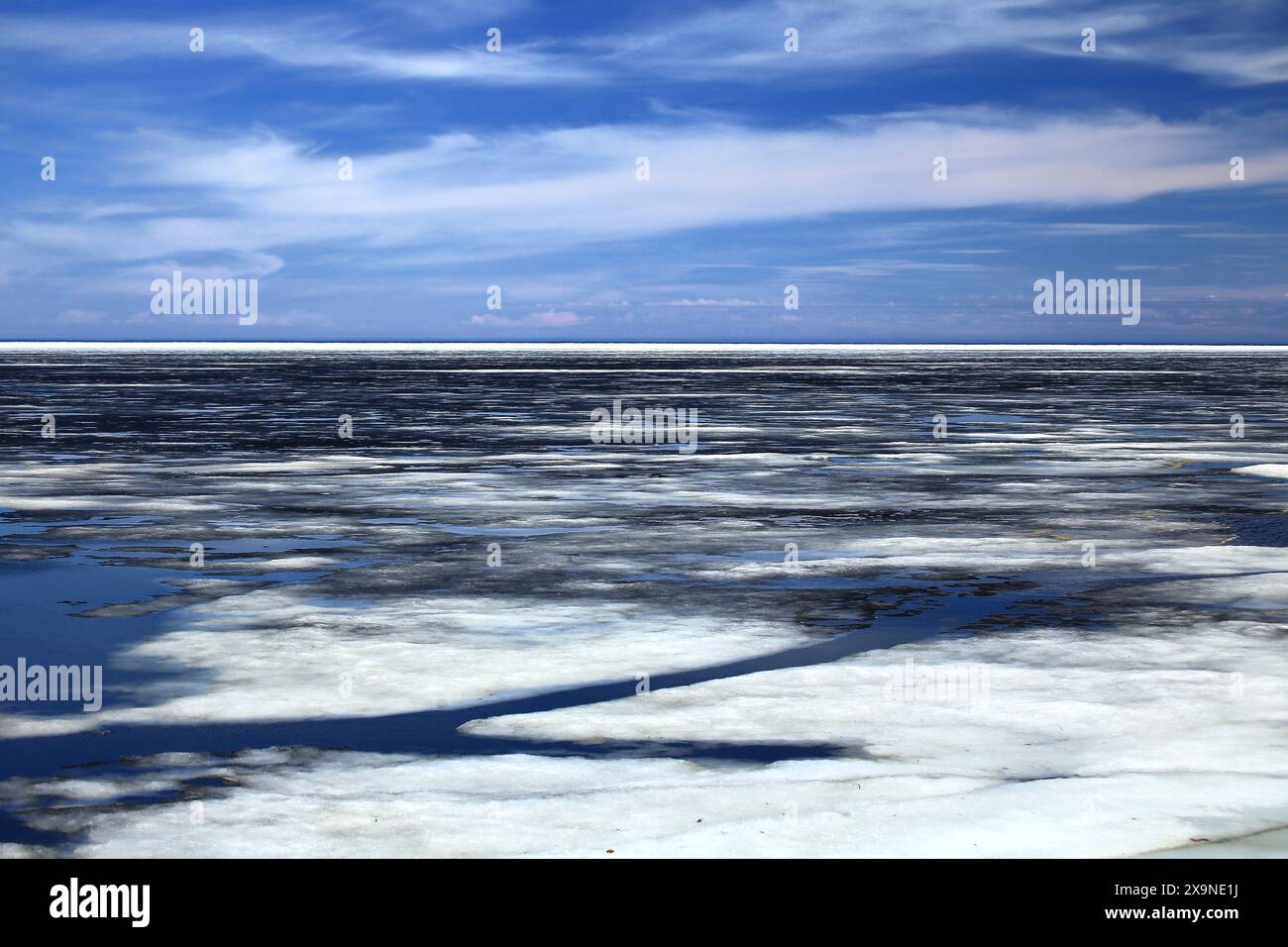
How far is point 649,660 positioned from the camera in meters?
7.66

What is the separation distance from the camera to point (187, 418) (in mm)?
29469

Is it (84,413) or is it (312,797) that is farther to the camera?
(84,413)

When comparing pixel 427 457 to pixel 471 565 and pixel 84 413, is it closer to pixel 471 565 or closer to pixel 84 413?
pixel 471 565

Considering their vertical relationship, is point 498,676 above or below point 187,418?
below

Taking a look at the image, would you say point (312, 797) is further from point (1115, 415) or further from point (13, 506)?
point (1115, 415)

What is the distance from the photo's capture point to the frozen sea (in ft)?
16.7

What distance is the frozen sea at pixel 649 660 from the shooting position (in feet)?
16.7

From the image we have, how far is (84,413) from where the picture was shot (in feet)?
103
